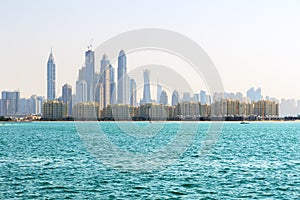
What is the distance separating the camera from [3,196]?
34.0 metres

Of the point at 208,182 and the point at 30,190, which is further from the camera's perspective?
the point at 208,182

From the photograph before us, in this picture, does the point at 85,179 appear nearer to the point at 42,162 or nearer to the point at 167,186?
the point at 167,186

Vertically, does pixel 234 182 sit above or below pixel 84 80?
below

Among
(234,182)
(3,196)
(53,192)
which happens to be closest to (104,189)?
(53,192)

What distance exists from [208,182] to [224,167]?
1068 cm

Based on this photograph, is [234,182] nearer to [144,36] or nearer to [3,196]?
[144,36]

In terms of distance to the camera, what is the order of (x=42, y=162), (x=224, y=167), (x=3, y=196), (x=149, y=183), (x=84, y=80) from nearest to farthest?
(x=3, y=196), (x=149, y=183), (x=224, y=167), (x=42, y=162), (x=84, y=80)

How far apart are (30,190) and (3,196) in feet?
8.80

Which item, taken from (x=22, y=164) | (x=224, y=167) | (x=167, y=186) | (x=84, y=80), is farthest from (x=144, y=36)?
(x=84, y=80)

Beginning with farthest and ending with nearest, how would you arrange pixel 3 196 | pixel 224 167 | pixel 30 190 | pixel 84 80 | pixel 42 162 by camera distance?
pixel 84 80 < pixel 42 162 < pixel 224 167 < pixel 30 190 < pixel 3 196

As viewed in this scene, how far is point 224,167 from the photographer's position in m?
50.4

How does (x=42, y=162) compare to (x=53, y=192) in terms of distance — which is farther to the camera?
(x=42, y=162)

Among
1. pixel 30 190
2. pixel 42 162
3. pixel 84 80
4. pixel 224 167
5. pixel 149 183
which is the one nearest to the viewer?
pixel 30 190

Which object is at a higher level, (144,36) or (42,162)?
(144,36)
